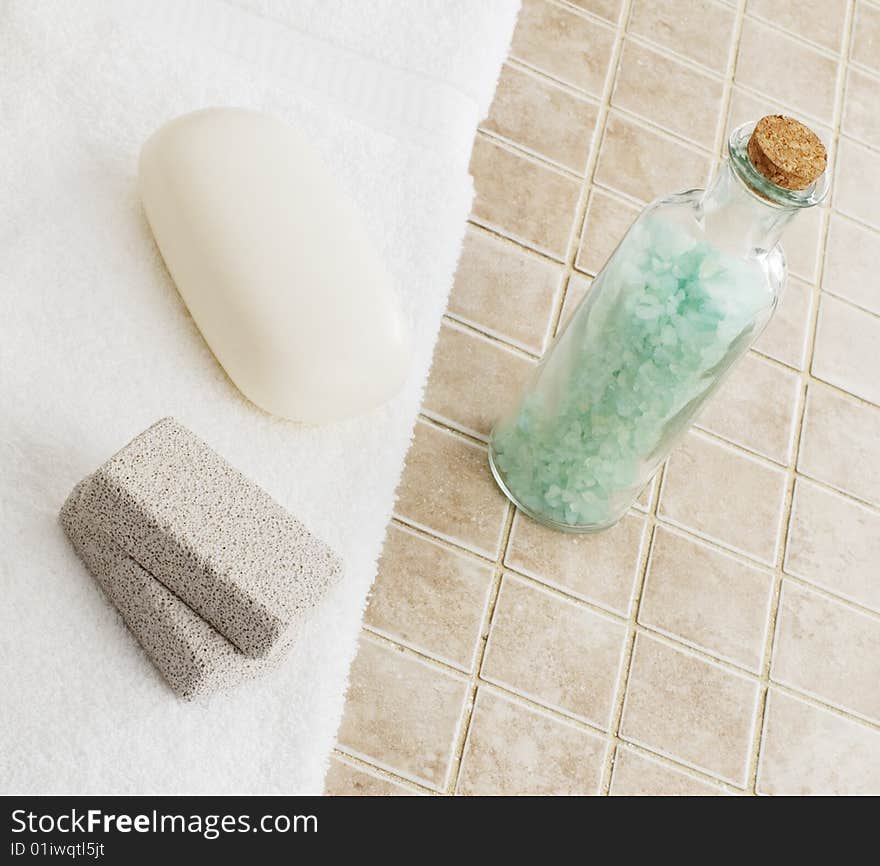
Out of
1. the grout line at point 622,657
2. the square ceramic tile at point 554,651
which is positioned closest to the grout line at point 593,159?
the grout line at point 622,657

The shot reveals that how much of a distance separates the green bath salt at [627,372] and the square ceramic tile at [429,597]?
0.07 m

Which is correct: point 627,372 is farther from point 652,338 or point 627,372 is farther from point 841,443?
point 841,443

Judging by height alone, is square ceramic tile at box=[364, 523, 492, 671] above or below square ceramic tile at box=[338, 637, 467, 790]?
above

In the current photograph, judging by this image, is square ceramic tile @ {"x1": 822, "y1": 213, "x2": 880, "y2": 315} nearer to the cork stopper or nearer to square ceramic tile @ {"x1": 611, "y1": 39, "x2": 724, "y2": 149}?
square ceramic tile @ {"x1": 611, "y1": 39, "x2": 724, "y2": 149}

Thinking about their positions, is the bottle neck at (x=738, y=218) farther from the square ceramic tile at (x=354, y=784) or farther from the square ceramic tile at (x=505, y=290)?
the square ceramic tile at (x=354, y=784)

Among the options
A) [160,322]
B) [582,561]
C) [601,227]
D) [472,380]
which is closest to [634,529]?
[582,561]

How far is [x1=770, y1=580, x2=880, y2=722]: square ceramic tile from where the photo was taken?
2.48 ft

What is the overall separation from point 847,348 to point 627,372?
1.25ft

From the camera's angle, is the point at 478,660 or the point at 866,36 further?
the point at 866,36

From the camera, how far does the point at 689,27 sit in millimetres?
991

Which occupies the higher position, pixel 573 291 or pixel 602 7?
pixel 602 7

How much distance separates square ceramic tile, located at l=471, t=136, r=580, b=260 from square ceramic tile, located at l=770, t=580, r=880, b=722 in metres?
0.33

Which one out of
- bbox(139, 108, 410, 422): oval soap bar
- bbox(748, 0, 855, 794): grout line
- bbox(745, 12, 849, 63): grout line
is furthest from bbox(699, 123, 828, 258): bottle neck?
bbox(745, 12, 849, 63): grout line

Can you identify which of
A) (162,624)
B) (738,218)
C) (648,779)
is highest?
(738,218)
